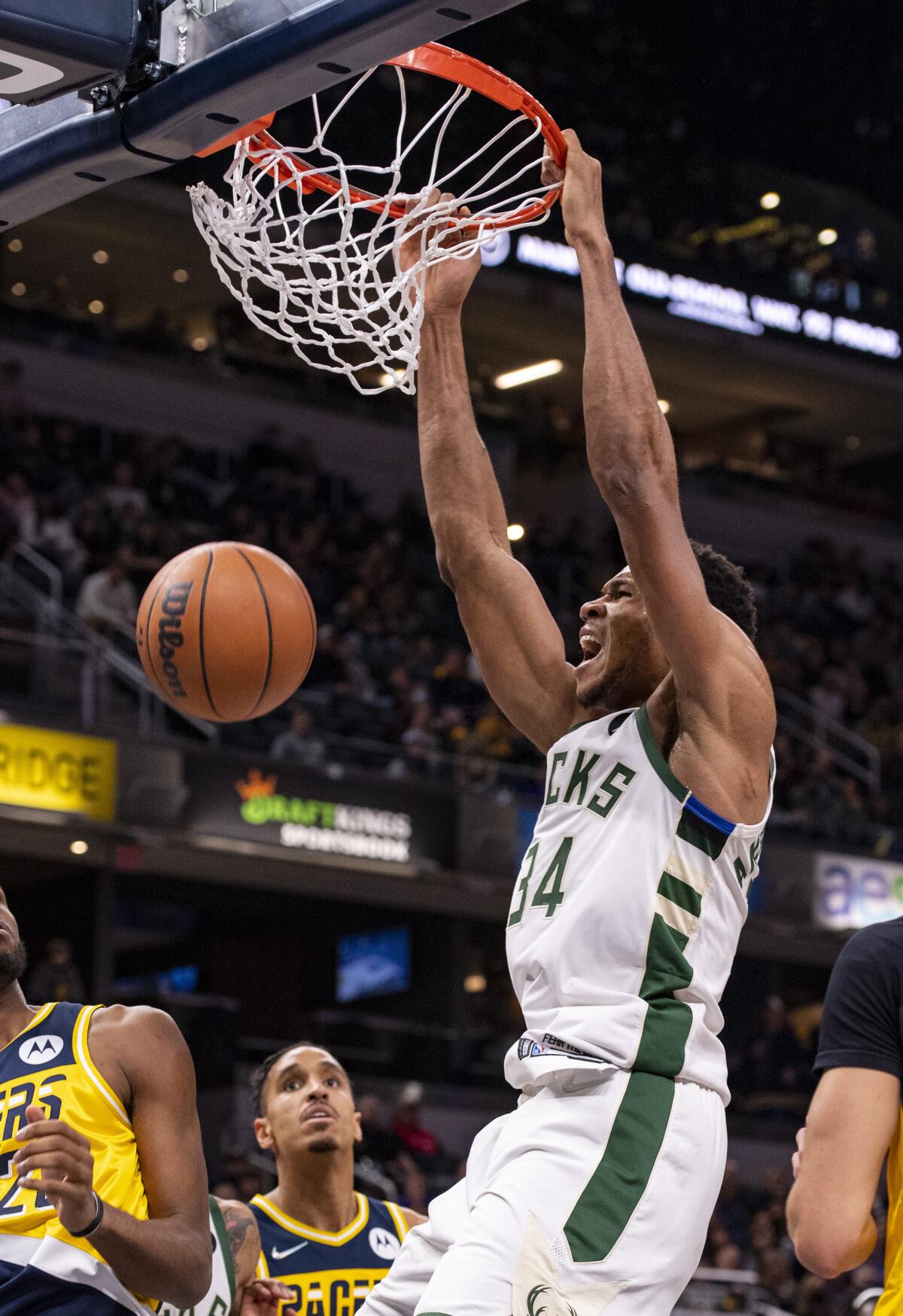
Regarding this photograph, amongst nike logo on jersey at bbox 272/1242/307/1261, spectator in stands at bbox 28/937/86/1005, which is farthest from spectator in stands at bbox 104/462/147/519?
nike logo on jersey at bbox 272/1242/307/1261

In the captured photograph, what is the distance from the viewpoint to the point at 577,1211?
2873 millimetres

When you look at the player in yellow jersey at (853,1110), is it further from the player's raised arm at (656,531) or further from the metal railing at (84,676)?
the metal railing at (84,676)

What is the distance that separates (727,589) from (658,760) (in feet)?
1.51

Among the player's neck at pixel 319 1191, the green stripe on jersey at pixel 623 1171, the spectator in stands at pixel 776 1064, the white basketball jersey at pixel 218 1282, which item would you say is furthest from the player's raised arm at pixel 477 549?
the spectator in stands at pixel 776 1064

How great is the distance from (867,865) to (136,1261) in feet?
47.5

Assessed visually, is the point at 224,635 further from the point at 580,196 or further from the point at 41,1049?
the point at 580,196

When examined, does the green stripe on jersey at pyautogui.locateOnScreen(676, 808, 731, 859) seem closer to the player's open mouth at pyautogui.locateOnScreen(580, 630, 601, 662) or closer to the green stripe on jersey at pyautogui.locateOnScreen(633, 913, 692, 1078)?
the green stripe on jersey at pyautogui.locateOnScreen(633, 913, 692, 1078)

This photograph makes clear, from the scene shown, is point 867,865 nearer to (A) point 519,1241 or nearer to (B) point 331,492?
(B) point 331,492

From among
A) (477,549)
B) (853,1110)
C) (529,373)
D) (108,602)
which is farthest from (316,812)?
(853,1110)

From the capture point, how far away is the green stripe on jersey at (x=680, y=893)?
121 inches

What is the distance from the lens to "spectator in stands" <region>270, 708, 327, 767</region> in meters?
14.3

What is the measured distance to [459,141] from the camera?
55.0ft

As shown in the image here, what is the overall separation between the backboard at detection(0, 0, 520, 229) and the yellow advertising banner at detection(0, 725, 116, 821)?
33.4ft

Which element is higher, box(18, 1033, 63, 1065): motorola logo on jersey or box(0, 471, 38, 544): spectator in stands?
box(18, 1033, 63, 1065): motorola logo on jersey
